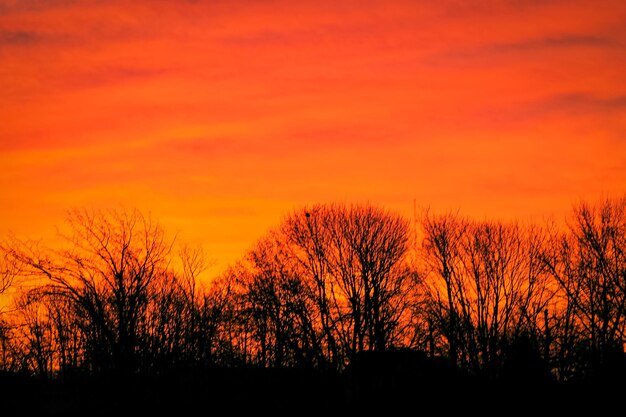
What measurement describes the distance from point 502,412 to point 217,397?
20264mm

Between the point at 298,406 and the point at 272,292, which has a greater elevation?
the point at 272,292

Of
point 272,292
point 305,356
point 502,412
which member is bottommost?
point 502,412

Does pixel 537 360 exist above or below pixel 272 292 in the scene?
below

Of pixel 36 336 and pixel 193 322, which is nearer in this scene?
pixel 193 322

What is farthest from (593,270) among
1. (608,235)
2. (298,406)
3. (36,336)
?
(36,336)

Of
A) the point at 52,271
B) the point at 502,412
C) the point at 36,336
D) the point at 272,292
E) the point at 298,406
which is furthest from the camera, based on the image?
the point at 36,336

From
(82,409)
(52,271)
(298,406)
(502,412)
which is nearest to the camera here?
(52,271)

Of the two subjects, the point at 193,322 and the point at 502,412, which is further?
the point at 193,322

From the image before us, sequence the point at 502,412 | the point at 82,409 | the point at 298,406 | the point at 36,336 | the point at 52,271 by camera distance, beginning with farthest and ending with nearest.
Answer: the point at 36,336 → the point at 298,406 → the point at 82,409 → the point at 502,412 → the point at 52,271

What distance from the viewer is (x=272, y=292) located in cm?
5462

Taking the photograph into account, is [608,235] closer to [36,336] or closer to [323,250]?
[323,250]

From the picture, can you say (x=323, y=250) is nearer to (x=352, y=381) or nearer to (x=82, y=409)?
(x=352, y=381)

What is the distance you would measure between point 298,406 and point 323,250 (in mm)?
11918

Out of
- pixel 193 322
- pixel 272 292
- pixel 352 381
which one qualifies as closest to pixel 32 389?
A: pixel 193 322
